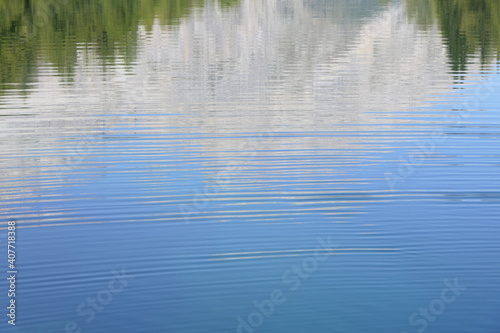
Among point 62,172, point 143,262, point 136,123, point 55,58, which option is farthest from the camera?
point 55,58

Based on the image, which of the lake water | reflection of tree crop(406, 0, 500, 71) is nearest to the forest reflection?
reflection of tree crop(406, 0, 500, 71)

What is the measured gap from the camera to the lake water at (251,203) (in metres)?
14.0

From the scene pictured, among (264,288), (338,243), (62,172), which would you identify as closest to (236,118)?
(62,172)

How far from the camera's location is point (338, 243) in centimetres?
1669

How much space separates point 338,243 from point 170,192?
15.1 feet

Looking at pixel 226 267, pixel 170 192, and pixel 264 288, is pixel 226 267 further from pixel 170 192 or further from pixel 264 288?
pixel 170 192

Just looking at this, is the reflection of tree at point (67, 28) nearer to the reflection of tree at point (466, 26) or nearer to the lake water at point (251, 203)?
the lake water at point (251, 203)

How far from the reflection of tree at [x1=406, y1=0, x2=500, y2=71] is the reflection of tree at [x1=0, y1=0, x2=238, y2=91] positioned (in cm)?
1801

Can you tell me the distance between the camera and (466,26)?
81.1 m

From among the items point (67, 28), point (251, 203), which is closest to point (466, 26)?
point (67, 28)

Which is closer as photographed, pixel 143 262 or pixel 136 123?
pixel 143 262

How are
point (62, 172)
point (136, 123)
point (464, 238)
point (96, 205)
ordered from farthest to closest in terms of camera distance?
point (136, 123)
point (62, 172)
point (96, 205)
point (464, 238)

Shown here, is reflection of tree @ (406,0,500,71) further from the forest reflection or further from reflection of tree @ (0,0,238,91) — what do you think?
reflection of tree @ (0,0,238,91)

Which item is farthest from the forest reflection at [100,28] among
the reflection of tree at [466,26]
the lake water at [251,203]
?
the lake water at [251,203]
